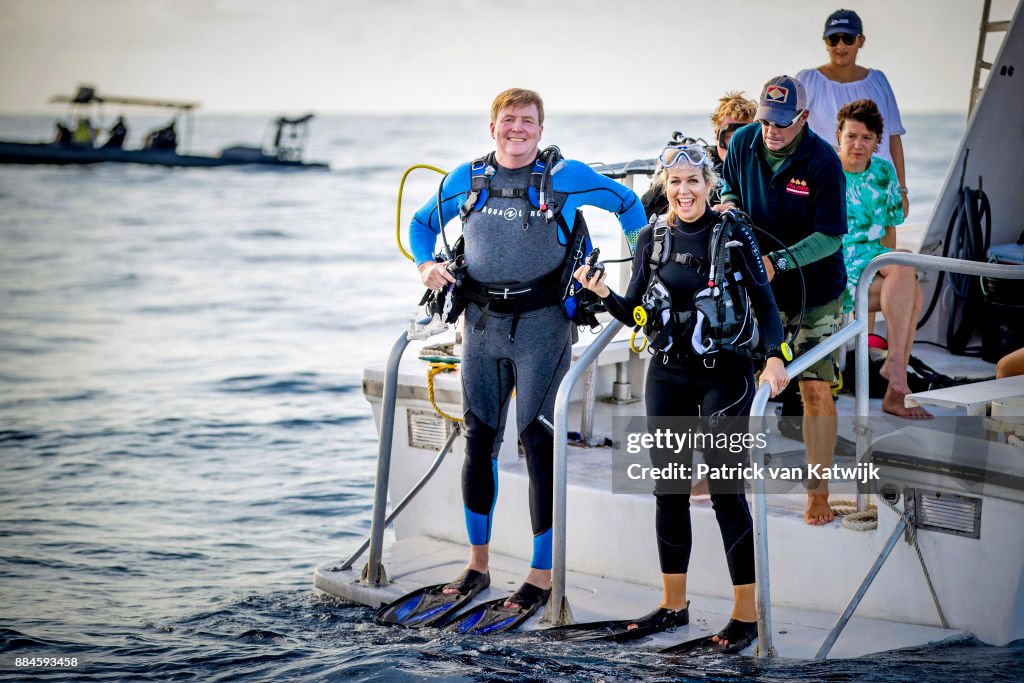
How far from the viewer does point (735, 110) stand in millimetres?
5246

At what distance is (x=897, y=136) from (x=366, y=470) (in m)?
4.94

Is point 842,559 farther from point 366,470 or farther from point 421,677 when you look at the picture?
point 366,470

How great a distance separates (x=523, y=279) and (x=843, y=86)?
2.31m

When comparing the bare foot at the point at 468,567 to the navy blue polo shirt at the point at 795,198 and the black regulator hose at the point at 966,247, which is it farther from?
the black regulator hose at the point at 966,247

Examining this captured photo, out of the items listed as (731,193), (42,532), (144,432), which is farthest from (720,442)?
(144,432)

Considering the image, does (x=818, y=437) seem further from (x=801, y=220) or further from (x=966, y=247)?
(x=966, y=247)

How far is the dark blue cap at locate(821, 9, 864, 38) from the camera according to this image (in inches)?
225

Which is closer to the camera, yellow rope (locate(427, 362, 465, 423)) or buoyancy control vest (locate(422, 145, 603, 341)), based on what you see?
buoyancy control vest (locate(422, 145, 603, 341))

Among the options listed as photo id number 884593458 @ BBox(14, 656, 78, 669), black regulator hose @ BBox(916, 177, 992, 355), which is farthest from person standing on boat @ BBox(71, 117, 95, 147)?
black regulator hose @ BBox(916, 177, 992, 355)

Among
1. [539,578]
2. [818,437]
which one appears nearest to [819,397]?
[818,437]

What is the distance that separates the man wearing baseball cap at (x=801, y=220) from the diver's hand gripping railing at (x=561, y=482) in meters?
0.73

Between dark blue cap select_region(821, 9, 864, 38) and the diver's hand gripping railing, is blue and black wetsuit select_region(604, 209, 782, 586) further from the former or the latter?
dark blue cap select_region(821, 9, 864, 38)

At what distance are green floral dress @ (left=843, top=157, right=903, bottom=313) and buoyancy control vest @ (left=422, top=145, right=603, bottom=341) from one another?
142 cm
